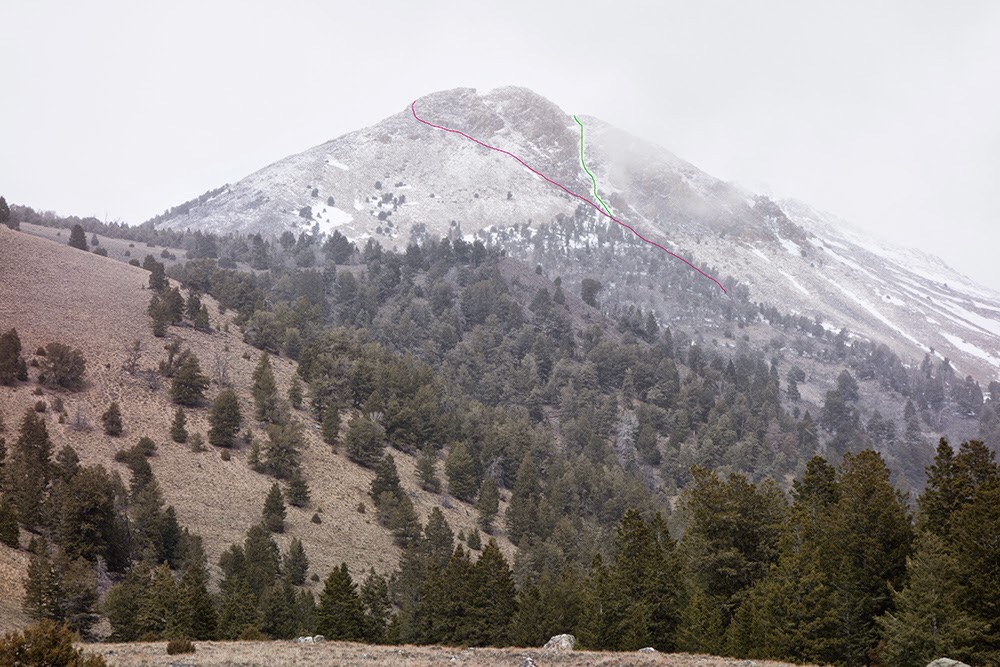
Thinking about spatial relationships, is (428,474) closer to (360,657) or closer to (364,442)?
(364,442)

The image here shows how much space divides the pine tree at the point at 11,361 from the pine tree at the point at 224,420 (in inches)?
718

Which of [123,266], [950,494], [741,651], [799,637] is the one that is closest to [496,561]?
[741,651]

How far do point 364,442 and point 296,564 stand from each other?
2838 centimetres

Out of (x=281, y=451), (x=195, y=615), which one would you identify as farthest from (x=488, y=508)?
(x=195, y=615)

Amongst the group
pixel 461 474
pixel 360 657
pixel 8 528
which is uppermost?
pixel 360 657

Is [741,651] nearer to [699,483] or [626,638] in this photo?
[626,638]

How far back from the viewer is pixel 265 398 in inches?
3676

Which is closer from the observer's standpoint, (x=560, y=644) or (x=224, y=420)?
(x=560, y=644)

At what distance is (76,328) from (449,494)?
48.6m

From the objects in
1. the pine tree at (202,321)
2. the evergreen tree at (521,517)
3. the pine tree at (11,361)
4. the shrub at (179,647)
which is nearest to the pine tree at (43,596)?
the shrub at (179,647)

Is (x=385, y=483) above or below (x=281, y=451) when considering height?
below

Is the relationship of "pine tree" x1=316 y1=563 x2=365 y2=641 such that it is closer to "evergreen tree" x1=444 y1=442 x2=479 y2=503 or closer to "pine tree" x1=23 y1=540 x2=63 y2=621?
"pine tree" x1=23 y1=540 x2=63 y2=621

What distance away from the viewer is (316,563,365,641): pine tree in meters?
47.5

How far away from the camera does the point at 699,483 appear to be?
164ft
